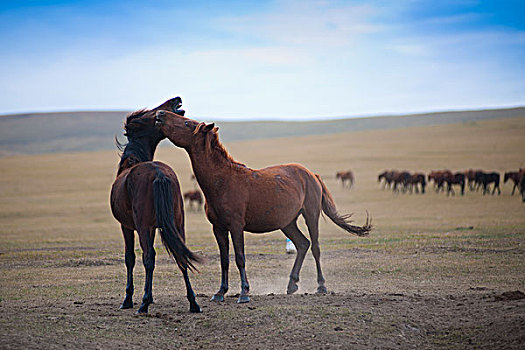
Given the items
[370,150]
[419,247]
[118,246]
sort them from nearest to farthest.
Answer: [419,247], [118,246], [370,150]

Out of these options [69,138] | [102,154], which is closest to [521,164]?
[102,154]

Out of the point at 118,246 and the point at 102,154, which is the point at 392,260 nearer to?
the point at 118,246

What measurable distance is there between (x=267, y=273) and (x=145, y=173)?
4.65 meters

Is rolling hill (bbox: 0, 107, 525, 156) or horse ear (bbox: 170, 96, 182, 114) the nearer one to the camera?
horse ear (bbox: 170, 96, 182, 114)

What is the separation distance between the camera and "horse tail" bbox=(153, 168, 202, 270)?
284 inches

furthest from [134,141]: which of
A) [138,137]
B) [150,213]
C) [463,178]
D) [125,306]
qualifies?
[463,178]

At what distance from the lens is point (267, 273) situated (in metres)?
11.3

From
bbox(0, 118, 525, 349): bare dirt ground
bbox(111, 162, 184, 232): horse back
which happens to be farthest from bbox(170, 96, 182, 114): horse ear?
bbox(0, 118, 525, 349): bare dirt ground

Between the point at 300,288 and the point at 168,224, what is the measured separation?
363cm

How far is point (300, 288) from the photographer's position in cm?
990

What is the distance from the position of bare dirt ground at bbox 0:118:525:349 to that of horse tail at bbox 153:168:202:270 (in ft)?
1.58

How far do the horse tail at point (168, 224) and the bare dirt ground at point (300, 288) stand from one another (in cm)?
48

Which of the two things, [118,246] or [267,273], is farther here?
[118,246]

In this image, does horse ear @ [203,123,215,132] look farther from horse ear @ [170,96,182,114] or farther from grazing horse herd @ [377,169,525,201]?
grazing horse herd @ [377,169,525,201]
